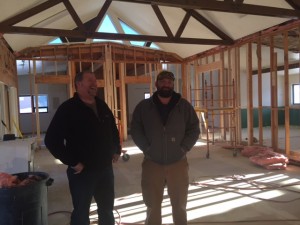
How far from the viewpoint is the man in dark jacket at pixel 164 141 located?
2.29m

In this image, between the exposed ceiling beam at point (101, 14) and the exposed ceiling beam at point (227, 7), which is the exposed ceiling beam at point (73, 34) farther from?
the exposed ceiling beam at point (227, 7)

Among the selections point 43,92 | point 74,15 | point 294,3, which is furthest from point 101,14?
point 43,92

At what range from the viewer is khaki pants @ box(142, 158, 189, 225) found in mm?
2320

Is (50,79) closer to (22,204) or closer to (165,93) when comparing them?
(22,204)

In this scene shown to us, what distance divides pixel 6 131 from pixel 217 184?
4.12m

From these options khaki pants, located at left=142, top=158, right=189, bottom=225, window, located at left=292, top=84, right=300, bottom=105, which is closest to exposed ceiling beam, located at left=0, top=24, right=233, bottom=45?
khaki pants, located at left=142, top=158, right=189, bottom=225

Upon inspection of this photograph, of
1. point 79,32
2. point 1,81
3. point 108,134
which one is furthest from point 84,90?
point 1,81

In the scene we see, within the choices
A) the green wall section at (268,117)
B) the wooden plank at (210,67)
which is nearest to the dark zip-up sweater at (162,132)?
the wooden plank at (210,67)

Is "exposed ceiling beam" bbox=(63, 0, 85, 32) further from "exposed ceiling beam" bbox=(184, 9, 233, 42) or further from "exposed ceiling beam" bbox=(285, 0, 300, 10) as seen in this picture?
"exposed ceiling beam" bbox=(285, 0, 300, 10)

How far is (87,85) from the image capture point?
217cm

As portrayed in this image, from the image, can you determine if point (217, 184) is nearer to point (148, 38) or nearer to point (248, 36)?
point (148, 38)

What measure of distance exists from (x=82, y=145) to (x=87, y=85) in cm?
45

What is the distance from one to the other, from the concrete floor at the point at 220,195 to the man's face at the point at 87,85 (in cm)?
155

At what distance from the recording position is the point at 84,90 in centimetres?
218
